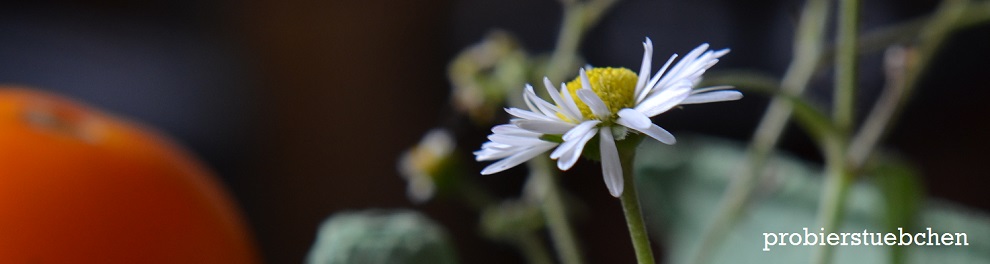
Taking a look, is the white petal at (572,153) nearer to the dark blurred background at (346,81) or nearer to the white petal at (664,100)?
the white petal at (664,100)

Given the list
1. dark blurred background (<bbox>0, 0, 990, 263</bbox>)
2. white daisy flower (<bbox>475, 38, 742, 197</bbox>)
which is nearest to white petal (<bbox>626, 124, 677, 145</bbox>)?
white daisy flower (<bbox>475, 38, 742, 197</bbox>)

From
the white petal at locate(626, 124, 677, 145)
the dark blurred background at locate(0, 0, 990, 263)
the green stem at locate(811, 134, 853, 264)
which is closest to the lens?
the white petal at locate(626, 124, 677, 145)

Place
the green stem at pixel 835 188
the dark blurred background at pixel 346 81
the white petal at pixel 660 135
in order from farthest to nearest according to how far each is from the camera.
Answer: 1. the dark blurred background at pixel 346 81
2. the green stem at pixel 835 188
3. the white petal at pixel 660 135

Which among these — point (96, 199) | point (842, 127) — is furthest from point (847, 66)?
point (96, 199)

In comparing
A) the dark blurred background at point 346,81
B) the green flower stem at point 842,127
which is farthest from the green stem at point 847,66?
the dark blurred background at point 346,81

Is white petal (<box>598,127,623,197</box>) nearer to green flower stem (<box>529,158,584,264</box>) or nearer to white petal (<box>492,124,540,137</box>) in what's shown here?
white petal (<box>492,124,540,137</box>)

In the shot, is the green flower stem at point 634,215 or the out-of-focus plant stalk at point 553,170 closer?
the green flower stem at point 634,215

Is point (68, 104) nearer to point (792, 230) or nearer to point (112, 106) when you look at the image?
point (792, 230)
